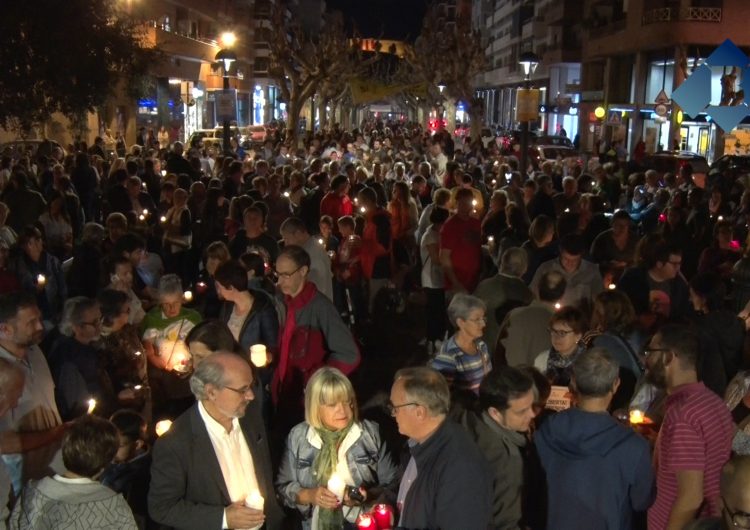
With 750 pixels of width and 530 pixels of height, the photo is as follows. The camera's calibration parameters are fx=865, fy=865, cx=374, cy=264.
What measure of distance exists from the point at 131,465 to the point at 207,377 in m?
0.82

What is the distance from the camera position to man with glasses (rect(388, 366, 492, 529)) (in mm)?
3496

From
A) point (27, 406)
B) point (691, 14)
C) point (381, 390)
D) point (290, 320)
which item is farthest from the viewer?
point (691, 14)

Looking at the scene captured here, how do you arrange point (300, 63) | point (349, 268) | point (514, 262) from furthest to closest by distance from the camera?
point (300, 63) < point (349, 268) < point (514, 262)

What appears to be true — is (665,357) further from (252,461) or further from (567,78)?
(567,78)

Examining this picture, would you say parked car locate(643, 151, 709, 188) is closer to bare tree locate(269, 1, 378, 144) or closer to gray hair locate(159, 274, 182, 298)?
bare tree locate(269, 1, 378, 144)

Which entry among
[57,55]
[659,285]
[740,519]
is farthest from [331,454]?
[57,55]

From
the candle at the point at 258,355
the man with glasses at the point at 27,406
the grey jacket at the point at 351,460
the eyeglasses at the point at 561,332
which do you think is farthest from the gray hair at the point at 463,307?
the man with glasses at the point at 27,406

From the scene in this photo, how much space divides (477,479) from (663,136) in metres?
40.9

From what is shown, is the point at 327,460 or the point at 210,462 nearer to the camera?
the point at 210,462

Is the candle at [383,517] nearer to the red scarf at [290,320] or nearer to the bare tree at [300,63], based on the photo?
the red scarf at [290,320]

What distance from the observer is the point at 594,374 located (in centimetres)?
407

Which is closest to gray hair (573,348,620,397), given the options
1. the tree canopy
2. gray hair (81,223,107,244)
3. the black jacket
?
the black jacket

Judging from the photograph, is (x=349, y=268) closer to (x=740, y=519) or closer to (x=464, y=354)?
(x=464, y=354)

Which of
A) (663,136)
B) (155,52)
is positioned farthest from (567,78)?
(155,52)
